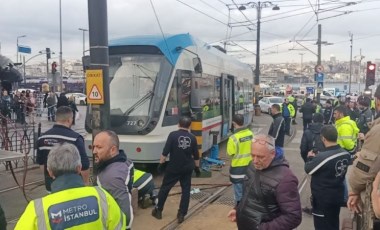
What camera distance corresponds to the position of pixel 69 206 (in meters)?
2.52

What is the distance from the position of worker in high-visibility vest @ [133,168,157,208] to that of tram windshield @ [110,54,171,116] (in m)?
2.14

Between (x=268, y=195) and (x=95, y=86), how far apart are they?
3324 mm

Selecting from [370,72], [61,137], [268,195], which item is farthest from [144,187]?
[370,72]

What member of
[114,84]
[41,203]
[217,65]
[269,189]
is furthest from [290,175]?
[217,65]

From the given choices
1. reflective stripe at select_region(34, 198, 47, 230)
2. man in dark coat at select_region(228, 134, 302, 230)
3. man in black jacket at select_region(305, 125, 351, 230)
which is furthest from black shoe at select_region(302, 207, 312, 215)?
reflective stripe at select_region(34, 198, 47, 230)

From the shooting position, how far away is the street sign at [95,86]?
5836 mm

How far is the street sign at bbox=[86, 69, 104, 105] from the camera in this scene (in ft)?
19.1

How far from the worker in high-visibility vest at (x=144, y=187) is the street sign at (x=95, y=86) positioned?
208 centimetres

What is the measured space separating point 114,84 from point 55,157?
714 centimetres

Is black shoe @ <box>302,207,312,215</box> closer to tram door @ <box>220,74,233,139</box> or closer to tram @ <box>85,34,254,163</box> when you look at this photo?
tram @ <box>85,34,254,163</box>

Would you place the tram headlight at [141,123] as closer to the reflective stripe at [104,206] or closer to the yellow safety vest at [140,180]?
the yellow safety vest at [140,180]

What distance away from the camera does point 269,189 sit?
3.31m

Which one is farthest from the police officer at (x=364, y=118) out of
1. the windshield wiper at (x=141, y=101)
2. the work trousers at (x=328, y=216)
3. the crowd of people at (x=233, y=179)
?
the work trousers at (x=328, y=216)

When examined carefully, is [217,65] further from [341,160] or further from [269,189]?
[269,189]
